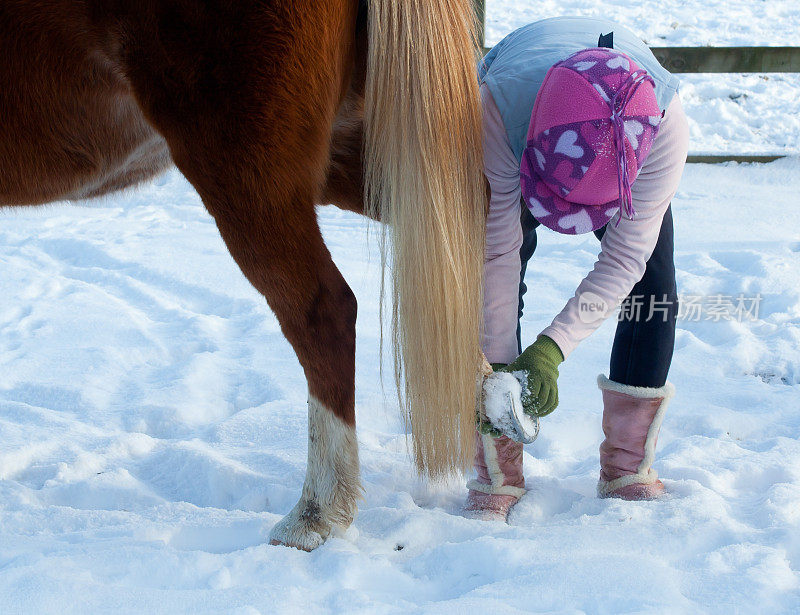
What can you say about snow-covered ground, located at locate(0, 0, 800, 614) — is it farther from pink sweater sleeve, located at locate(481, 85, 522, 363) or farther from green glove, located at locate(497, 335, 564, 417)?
pink sweater sleeve, located at locate(481, 85, 522, 363)

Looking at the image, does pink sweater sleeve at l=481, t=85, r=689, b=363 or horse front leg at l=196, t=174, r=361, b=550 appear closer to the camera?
horse front leg at l=196, t=174, r=361, b=550

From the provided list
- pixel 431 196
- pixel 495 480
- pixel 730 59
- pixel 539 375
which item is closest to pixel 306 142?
pixel 431 196

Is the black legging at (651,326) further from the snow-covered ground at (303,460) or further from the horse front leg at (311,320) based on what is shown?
the horse front leg at (311,320)

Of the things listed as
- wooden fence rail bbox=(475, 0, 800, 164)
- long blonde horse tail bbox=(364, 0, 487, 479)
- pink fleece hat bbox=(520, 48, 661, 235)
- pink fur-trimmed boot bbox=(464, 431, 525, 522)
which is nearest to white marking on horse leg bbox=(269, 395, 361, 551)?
long blonde horse tail bbox=(364, 0, 487, 479)

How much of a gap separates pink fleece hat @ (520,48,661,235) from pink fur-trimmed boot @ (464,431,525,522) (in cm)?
65

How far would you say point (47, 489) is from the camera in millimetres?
1891

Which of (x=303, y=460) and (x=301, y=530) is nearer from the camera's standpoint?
(x=301, y=530)

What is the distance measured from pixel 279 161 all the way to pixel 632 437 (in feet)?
3.59

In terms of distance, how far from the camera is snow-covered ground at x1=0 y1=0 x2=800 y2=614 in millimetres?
1337

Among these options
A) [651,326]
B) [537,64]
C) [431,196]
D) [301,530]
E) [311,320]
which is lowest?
[301,530]

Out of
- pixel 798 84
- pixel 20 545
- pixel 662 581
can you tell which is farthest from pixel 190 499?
pixel 798 84

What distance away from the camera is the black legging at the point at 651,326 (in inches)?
71.1

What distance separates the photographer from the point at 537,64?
158 centimetres

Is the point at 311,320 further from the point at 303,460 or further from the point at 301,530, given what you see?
the point at 303,460
